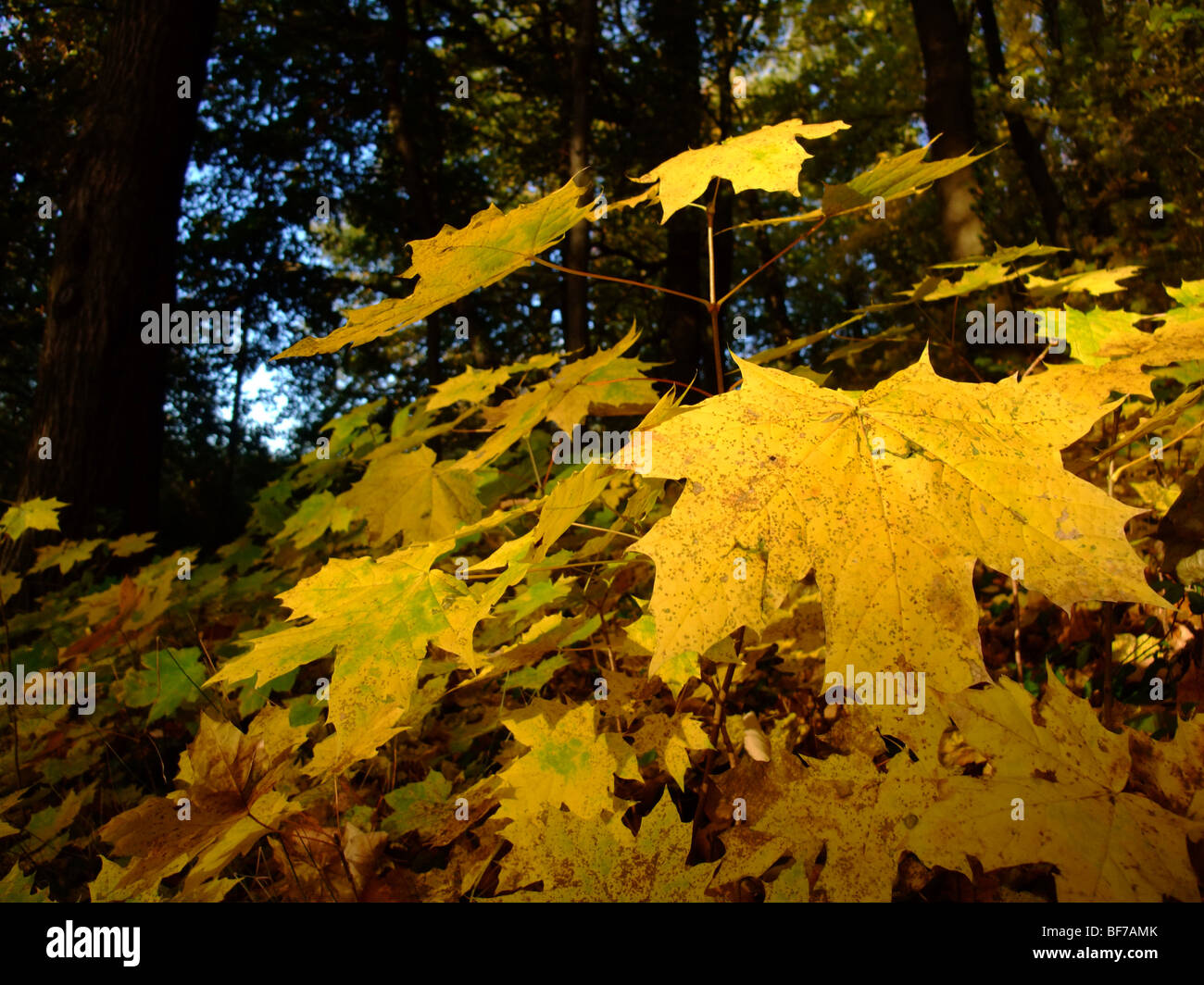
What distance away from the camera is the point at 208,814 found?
51.1 inches

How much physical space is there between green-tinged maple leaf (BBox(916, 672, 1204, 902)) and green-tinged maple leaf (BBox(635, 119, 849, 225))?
2.82 feet

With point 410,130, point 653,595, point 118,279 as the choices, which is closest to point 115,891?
point 653,595

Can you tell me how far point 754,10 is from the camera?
11078mm

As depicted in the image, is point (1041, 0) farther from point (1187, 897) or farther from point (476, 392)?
point (1187, 897)

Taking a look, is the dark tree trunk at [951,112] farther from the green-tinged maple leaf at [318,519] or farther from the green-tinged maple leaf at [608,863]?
the green-tinged maple leaf at [608,863]

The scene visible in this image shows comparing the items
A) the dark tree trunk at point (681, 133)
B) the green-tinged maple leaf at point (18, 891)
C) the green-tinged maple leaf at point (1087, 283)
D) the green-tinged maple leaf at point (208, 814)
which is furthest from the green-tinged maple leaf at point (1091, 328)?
the dark tree trunk at point (681, 133)

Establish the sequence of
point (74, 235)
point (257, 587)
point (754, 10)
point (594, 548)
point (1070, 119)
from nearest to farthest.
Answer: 1. point (594, 548)
2. point (257, 587)
3. point (74, 235)
4. point (1070, 119)
5. point (754, 10)

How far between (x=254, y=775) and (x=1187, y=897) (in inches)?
56.3

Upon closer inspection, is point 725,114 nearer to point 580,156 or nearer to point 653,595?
point 580,156

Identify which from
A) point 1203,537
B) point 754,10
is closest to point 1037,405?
point 1203,537

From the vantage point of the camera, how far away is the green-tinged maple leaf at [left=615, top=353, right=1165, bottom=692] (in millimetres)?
862

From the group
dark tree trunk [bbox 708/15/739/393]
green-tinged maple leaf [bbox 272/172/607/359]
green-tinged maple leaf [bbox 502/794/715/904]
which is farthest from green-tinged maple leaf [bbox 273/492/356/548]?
dark tree trunk [bbox 708/15/739/393]

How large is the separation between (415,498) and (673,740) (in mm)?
972

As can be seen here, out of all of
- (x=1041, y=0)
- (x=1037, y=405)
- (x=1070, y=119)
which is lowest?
(x=1037, y=405)
